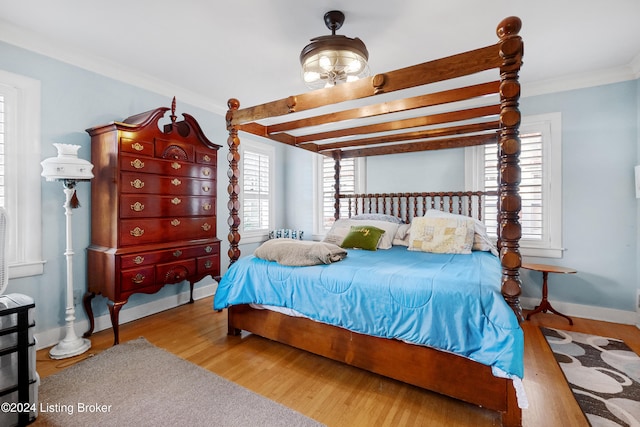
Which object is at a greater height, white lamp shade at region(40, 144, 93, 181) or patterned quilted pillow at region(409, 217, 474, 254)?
white lamp shade at region(40, 144, 93, 181)

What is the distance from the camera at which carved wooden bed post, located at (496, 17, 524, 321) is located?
1539 millimetres

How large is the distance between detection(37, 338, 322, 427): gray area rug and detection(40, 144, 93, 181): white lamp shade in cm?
142

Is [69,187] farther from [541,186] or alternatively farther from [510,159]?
[541,186]

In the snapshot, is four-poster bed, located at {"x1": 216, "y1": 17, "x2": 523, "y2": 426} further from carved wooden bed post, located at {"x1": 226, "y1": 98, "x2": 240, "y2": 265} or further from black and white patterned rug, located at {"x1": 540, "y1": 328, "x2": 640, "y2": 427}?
black and white patterned rug, located at {"x1": 540, "y1": 328, "x2": 640, "y2": 427}

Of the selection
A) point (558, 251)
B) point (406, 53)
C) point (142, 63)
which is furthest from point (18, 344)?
point (558, 251)

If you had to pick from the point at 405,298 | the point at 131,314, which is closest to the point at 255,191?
the point at 131,314

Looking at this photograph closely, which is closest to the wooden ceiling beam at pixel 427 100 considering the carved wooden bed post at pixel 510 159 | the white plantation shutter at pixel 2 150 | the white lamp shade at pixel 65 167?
the carved wooden bed post at pixel 510 159

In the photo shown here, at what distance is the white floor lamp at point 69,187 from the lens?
2243mm

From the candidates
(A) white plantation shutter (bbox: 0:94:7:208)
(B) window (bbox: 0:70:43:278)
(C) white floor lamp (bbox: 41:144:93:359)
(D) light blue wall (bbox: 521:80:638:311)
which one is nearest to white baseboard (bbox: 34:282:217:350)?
(C) white floor lamp (bbox: 41:144:93:359)

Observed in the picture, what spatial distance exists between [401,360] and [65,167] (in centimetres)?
281

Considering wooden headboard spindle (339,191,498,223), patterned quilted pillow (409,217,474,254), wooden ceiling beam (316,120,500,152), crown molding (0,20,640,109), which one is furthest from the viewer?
wooden headboard spindle (339,191,498,223)

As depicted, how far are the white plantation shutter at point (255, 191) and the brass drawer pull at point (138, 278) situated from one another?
1.90 metres

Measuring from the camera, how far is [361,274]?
1.98 m

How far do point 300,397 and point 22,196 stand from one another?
8.77 ft
